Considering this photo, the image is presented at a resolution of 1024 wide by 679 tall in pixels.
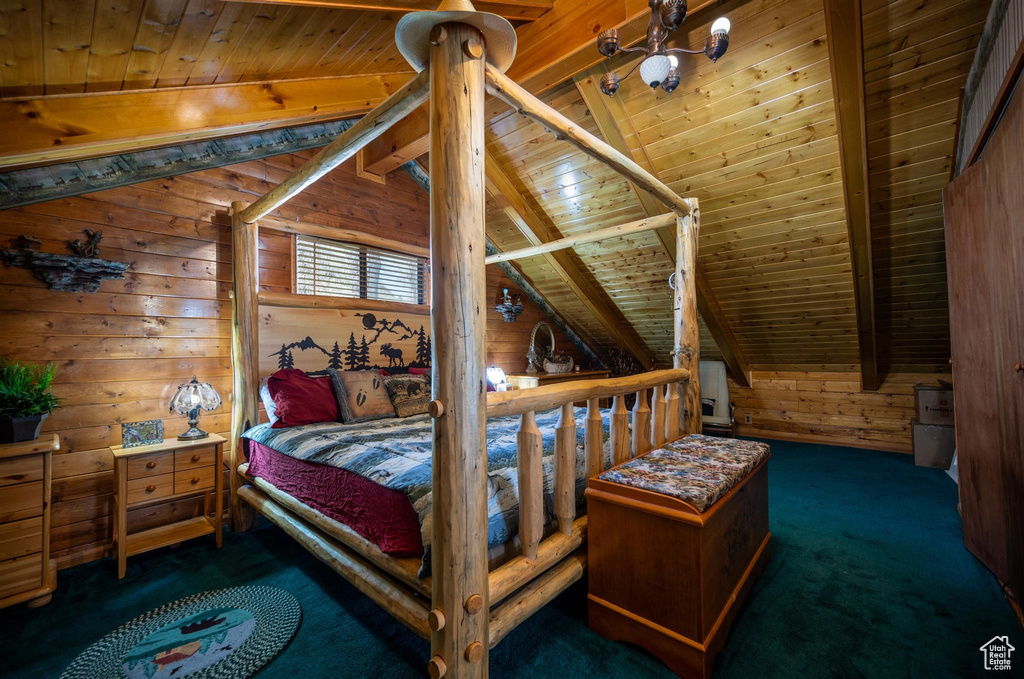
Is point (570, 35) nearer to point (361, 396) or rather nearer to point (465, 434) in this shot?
point (465, 434)

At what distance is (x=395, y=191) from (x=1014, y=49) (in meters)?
3.95

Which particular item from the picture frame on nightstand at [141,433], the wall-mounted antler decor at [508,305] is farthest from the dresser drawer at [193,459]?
the wall-mounted antler decor at [508,305]

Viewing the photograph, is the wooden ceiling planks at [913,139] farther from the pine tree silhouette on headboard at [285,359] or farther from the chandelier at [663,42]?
the pine tree silhouette on headboard at [285,359]

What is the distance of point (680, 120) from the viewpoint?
10.2ft

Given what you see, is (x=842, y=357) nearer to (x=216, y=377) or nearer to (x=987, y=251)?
(x=987, y=251)

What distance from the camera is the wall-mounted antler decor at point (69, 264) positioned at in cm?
215

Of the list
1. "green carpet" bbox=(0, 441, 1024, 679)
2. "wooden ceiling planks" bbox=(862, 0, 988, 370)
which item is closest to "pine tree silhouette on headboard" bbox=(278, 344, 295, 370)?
"green carpet" bbox=(0, 441, 1024, 679)

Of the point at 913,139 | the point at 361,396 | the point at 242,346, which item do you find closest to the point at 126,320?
the point at 242,346

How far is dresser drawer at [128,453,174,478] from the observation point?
86.0 inches

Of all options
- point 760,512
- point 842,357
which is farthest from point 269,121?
point 842,357

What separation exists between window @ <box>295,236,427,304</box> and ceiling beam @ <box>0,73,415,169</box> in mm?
1115

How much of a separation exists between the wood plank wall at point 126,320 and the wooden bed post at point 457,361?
238 centimetres

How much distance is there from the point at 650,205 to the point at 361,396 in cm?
288

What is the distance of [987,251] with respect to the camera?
195 centimetres
